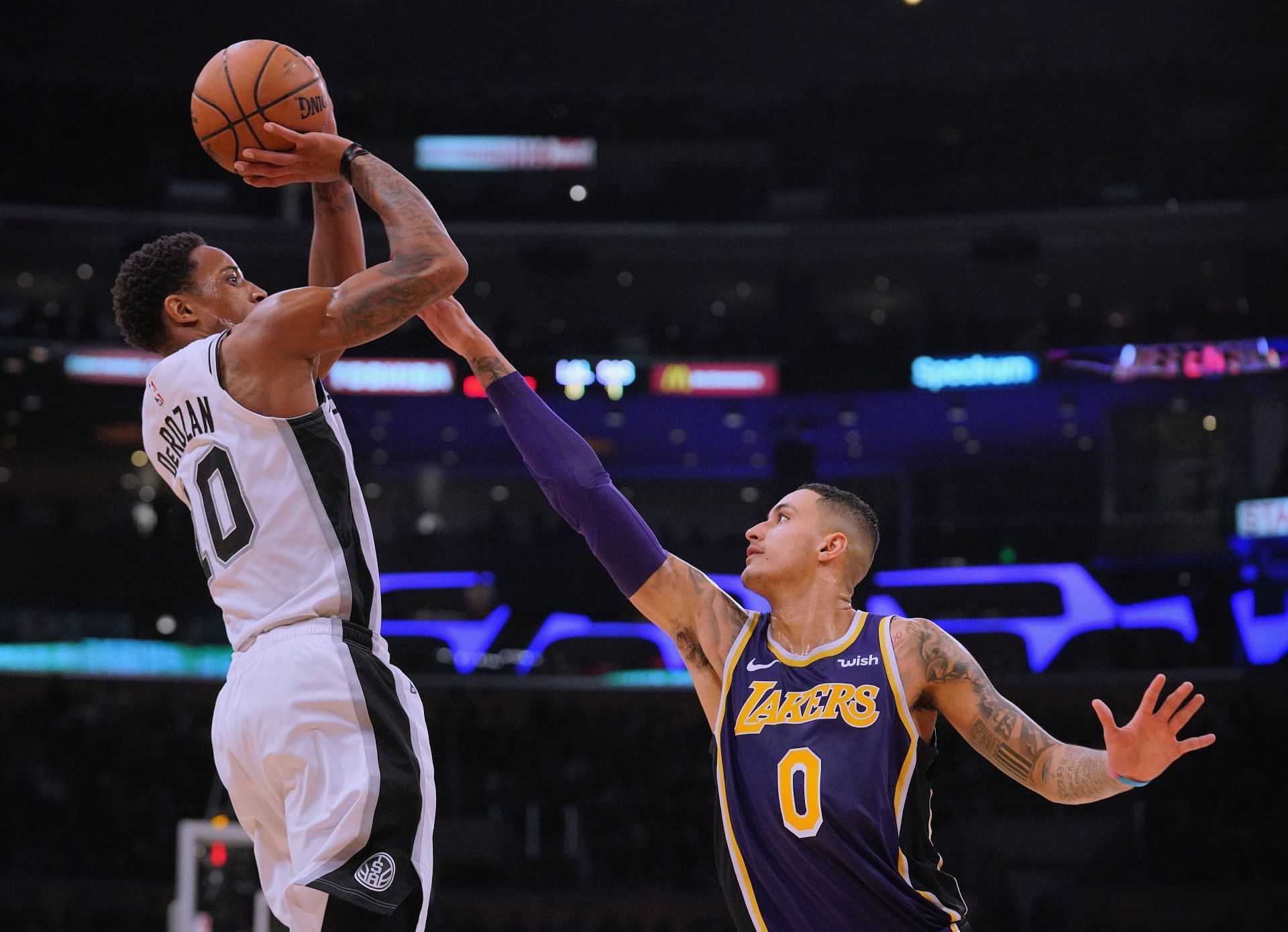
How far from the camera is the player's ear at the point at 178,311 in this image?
3.66 m

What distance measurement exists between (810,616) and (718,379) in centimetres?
1656

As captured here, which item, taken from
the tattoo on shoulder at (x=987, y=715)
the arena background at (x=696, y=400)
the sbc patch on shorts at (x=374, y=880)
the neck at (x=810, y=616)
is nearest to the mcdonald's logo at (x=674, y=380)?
the arena background at (x=696, y=400)

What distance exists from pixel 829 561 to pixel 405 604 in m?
16.7

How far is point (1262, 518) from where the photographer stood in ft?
60.8

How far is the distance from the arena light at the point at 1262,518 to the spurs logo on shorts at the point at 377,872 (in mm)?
17842

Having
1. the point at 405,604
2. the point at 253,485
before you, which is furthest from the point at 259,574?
the point at 405,604

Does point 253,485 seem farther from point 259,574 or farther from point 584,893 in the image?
point 584,893

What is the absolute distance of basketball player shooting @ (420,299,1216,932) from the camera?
10.7 ft

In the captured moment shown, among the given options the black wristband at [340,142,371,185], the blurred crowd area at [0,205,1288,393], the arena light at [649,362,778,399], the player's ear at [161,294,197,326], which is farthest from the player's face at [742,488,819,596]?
the arena light at [649,362,778,399]

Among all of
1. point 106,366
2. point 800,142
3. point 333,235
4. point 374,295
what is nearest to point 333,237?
point 333,235

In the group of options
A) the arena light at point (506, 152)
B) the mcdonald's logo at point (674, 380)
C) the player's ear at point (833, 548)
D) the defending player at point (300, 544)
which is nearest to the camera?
the defending player at point (300, 544)

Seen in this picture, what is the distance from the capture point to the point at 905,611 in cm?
1972

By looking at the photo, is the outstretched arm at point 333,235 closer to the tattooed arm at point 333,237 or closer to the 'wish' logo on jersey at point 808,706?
the tattooed arm at point 333,237

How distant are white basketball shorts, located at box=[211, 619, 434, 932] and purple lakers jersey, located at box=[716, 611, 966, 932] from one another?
0.83m
